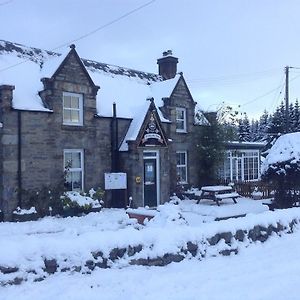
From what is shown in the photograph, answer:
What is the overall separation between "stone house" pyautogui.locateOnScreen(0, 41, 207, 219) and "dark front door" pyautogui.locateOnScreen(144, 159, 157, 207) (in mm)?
46

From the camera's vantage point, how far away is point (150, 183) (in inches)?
765

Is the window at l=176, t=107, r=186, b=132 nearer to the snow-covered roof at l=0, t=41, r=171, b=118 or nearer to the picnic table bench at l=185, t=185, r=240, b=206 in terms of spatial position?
the snow-covered roof at l=0, t=41, r=171, b=118

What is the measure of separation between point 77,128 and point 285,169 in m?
8.58

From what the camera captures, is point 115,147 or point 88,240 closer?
point 88,240

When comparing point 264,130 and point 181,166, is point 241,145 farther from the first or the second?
point 264,130

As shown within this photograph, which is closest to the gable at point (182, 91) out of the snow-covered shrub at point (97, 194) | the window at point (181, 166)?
the window at point (181, 166)

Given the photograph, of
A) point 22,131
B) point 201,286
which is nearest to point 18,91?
point 22,131

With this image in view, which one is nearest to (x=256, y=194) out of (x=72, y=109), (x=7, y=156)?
(x=72, y=109)

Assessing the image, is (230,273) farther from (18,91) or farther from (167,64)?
(167,64)

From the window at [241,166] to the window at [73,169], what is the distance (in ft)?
36.8

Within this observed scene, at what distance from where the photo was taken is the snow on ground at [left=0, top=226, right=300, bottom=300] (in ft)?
20.5

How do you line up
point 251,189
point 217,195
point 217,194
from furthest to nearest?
point 251,189 < point 217,194 < point 217,195

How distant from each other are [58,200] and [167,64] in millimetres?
13652

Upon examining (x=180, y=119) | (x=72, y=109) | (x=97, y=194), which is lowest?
(x=97, y=194)
